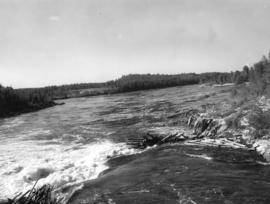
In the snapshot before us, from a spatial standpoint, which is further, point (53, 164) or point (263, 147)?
point (53, 164)

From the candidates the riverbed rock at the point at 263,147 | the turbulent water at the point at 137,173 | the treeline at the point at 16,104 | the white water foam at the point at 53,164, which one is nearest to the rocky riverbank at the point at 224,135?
the riverbed rock at the point at 263,147

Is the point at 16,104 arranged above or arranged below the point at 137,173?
above

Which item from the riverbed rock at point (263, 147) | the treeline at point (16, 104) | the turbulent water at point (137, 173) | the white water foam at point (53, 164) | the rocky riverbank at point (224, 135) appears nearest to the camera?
the turbulent water at point (137, 173)

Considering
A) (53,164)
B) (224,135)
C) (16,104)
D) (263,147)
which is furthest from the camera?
(16,104)

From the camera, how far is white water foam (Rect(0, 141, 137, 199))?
63.7 feet

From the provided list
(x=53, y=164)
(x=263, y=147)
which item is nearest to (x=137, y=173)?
(x=53, y=164)

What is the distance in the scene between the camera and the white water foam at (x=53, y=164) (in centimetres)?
1941

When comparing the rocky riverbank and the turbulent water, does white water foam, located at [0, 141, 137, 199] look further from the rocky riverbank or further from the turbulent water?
the rocky riverbank

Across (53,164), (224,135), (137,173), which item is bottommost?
(53,164)

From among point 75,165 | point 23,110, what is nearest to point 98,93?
point 23,110

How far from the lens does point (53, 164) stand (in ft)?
77.8

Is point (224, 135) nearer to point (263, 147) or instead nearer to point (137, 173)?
point (263, 147)

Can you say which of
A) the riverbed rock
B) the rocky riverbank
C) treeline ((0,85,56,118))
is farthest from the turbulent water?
treeline ((0,85,56,118))

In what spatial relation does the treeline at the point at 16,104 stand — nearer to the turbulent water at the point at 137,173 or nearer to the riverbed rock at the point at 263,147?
the turbulent water at the point at 137,173
